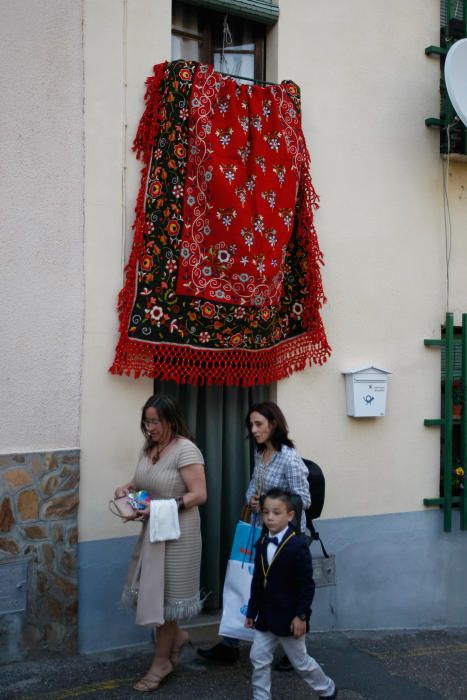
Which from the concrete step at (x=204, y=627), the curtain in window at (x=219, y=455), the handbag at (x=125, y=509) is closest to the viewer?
the handbag at (x=125, y=509)

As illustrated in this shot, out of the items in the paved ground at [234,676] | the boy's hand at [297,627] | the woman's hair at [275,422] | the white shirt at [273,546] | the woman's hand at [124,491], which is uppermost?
the woman's hair at [275,422]

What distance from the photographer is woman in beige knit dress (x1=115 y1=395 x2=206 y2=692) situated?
427cm

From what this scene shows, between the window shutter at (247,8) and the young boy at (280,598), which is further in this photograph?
the window shutter at (247,8)

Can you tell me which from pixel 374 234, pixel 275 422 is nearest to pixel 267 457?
pixel 275 422

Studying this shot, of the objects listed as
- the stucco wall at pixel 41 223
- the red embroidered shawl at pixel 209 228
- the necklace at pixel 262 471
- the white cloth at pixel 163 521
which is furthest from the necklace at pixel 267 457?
the stucco wall at pixel 41 223

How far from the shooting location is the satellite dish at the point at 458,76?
5.68 m

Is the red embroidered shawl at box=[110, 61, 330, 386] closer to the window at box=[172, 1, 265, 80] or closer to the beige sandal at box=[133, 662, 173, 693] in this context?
the window at box=[172, 1, 265, 80]

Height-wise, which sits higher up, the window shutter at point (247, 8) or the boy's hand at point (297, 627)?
the window shutter at point (247, 8)

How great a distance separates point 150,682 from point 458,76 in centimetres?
469

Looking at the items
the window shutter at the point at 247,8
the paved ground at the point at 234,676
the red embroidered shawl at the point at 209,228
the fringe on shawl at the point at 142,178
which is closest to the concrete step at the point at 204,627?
the paved ground at the point at 234,676

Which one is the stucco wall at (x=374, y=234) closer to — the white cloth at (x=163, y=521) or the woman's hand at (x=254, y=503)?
the woman's hand at (x=254, y=503)

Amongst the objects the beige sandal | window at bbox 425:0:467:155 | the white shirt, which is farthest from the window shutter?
the beige sandal

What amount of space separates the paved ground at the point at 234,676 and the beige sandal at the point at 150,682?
4 cm

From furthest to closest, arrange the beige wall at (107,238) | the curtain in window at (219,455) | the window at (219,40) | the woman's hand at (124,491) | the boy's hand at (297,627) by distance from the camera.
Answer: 1. the window at (219,40)
2. the curtain in window at (219,455)
3. the beige wall at (107,238)
4. the woman's hand at (124,491)
5. the boy's hand at (297,627)
